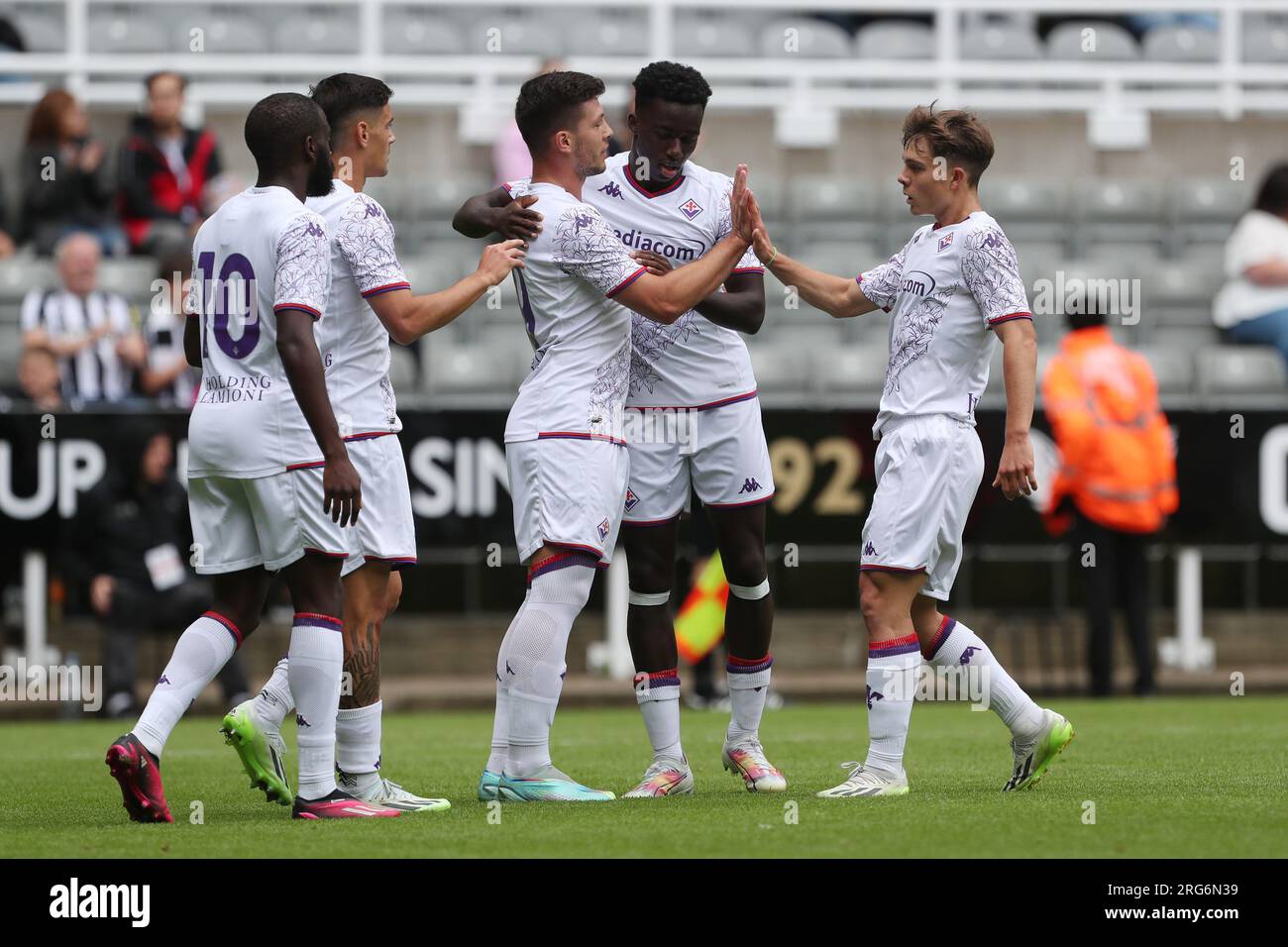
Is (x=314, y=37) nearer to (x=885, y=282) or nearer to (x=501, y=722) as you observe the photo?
(x=885, y=282)

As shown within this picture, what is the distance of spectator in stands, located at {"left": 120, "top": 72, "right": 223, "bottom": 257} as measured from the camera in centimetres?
1409

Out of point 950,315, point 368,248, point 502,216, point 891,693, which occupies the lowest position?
point 891,693

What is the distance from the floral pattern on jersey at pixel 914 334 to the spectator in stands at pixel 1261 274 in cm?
822

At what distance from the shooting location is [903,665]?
6.40 m

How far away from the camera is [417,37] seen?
1669cm

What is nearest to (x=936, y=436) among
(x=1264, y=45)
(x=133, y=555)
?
(x=133, y=555)

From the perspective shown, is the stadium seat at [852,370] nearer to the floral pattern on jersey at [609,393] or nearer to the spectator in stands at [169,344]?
the spectator in stands at [169,344]

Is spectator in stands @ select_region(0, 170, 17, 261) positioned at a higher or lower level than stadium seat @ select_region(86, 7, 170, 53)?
lower

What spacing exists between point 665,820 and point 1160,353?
8.99m

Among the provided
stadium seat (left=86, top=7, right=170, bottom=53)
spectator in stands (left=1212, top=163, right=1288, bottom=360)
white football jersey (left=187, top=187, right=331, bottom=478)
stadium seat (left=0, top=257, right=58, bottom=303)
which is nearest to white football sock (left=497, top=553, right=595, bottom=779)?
white football jersey (left=187, top=187, right=331, bottom=478)

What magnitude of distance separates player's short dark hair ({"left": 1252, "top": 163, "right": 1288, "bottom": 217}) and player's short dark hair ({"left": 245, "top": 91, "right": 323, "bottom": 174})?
382 inches

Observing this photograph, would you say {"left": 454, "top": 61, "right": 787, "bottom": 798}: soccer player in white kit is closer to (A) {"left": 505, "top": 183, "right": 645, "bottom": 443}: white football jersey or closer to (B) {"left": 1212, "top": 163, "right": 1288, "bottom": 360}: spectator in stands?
(A) {"left": 505, "top": 183, "right": 645, "bottom": 443}: white football jersey

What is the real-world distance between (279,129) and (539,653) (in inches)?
71.1
